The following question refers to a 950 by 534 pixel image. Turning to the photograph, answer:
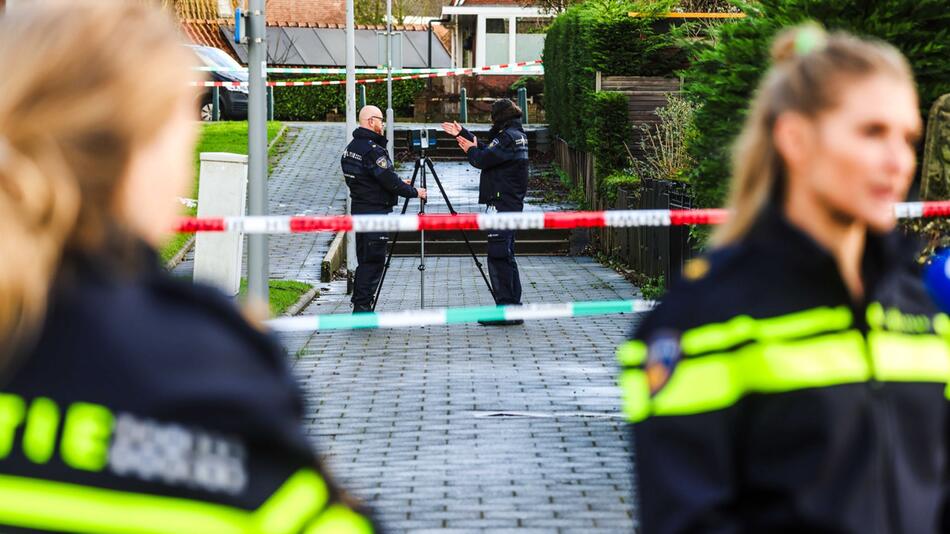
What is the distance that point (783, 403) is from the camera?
6.71ft

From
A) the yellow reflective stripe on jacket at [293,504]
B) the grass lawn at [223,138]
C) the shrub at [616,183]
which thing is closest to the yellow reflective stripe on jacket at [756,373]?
the yellow reflective stripe on jacket at [293,504]

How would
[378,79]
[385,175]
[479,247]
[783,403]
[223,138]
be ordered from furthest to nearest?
1. [378,79]
2. [223,138]
3. [479,247]
4. [385,175]
5. [783,403]

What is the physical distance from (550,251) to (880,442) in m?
19.3

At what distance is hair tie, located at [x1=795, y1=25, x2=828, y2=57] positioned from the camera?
7.34 ft

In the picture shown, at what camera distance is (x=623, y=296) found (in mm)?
15680

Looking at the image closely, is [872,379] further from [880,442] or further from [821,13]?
[821,13]

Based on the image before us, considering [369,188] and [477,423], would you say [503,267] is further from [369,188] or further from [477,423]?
[477,423]

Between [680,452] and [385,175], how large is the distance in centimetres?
1072

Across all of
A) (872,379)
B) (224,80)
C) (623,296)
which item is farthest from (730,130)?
(224,80)

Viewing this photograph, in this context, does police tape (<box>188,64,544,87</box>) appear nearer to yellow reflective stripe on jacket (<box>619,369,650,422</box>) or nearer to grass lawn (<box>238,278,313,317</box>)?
grass lawn (<box>238,278,313,317</box>)

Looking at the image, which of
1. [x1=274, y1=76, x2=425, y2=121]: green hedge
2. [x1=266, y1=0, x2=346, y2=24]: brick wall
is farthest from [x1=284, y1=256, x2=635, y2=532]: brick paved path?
[x1=266, y1=0, x2=346, y2=24]: brick wall

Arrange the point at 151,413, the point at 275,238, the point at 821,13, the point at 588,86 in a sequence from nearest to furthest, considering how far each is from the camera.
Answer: the point at 151,413
the point at 821,13
the point at 275,238
the point at 588,86

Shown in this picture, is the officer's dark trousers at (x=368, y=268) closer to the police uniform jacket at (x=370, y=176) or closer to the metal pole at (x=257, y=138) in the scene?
the police uniform jacket at (x=370, y=176)

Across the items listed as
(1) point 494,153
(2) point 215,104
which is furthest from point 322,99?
(1) point 494,153
